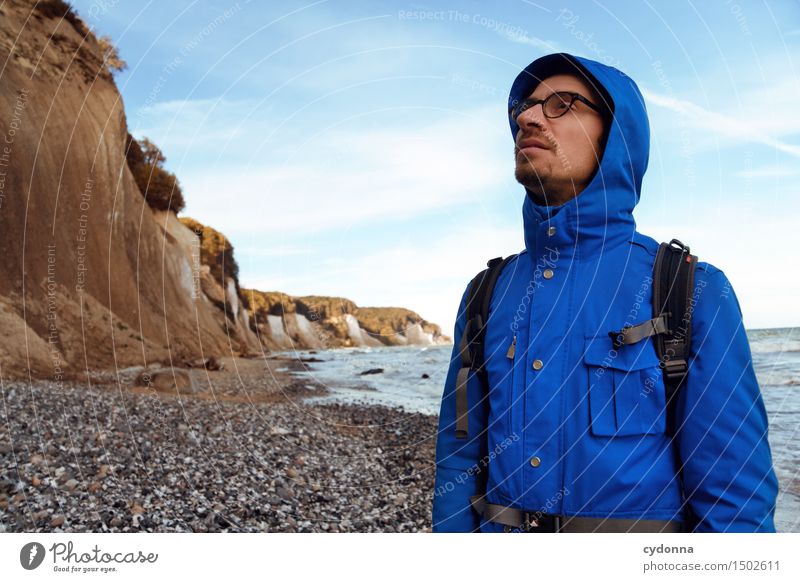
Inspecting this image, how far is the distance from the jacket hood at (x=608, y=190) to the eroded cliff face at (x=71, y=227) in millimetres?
8120

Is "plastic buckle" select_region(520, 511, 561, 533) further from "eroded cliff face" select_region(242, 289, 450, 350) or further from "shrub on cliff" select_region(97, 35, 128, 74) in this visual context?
"shrub on cliff" select_region(97, 35, 128, 74)

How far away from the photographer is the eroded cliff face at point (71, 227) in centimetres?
1003

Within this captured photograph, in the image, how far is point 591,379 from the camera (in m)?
1.60

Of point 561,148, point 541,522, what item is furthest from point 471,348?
point 561,148

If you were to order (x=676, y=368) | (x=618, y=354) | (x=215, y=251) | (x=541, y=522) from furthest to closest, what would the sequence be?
(x=215, y=251) < (x=541, y=522) < (x=618, y=354) < (x=676, y=368)

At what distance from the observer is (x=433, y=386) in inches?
551

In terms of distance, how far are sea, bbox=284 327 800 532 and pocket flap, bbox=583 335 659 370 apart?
0.74 meters

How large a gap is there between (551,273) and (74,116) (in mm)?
13485

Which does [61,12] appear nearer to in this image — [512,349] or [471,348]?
[471,348]

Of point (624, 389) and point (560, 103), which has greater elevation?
point (560, 103)

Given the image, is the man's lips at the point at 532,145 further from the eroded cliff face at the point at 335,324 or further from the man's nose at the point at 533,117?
the eroded cliff face at the point at 335,324

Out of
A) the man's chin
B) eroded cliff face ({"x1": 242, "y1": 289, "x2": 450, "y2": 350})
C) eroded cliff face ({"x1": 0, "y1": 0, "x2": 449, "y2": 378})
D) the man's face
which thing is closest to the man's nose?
the man's face

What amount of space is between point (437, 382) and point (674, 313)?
13.7 metres
